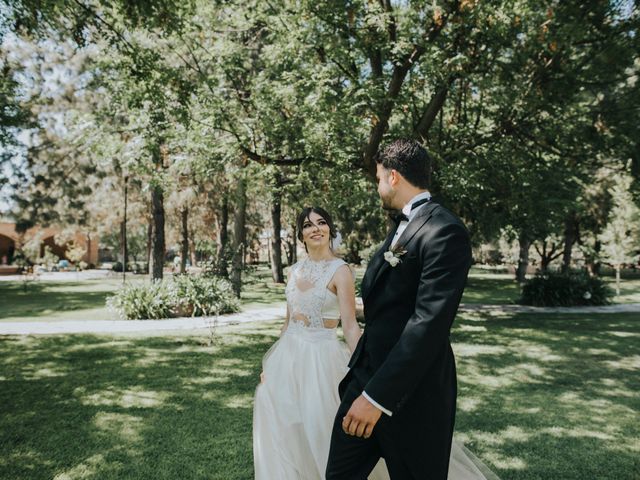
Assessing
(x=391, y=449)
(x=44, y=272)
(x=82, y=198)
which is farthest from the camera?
(x=44, y=272)

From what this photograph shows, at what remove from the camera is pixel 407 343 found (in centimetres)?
226

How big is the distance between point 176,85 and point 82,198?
79.5ft

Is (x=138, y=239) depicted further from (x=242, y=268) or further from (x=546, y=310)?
(x=546, y=310)

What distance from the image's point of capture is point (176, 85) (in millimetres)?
9453

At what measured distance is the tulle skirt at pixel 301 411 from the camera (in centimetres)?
362

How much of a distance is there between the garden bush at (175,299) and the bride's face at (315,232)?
37.0ft

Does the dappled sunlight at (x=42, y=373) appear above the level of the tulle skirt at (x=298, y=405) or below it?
below

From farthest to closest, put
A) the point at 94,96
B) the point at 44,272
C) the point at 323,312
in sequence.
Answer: the point at 44,272
the point at 94,96
the point at 323,312

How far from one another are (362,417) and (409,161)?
50.6 inches

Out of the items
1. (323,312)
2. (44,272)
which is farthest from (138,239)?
(323,312)

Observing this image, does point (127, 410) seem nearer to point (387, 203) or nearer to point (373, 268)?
point (373, 268)

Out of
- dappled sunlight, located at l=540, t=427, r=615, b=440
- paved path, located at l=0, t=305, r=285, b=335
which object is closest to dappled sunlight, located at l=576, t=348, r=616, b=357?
dappled sunlight, located at l=540, t=427, r=615, b=440

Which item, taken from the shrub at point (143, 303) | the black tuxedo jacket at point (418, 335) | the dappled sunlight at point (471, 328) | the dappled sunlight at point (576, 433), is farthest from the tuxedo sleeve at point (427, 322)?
the shrub at point (143, 303)

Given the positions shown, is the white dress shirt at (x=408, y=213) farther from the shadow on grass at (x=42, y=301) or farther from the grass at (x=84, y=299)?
the shadow on grass at (x=42, y=301)
